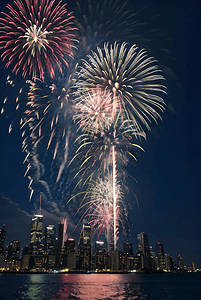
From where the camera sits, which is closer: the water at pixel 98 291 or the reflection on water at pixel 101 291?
the reflection on water at pixel 101 291

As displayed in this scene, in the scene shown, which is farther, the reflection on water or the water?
the water

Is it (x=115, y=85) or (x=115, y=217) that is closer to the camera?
(x=115, y=85)

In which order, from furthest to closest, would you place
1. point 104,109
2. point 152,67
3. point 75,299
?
point 104,109 < point 75,299 < point 152,67

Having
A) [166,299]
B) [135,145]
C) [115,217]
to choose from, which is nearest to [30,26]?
[135,145]

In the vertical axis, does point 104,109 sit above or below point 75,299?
above

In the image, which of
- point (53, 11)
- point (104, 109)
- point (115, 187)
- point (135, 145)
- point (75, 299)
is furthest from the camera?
point (115, 187)

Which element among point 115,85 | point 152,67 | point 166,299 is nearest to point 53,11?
point 115,85

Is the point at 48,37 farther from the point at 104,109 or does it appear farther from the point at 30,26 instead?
the point at 104,109

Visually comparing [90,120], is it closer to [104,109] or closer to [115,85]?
[104,109]

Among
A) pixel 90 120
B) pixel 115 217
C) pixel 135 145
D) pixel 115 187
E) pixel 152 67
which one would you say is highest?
pixel 152 67
